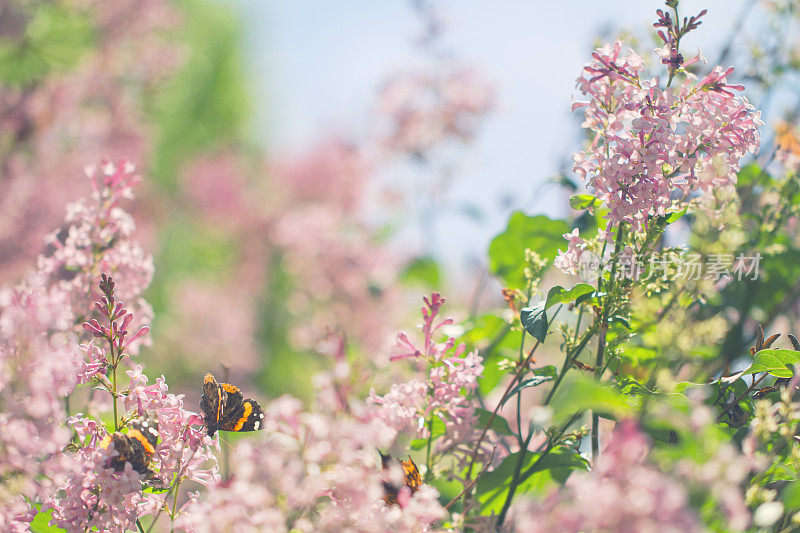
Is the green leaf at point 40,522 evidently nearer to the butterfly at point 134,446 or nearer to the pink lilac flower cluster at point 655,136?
the butterfly at point 134,446

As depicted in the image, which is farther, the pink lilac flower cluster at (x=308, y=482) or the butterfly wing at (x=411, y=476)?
the butterfly wing at (x=411, y=476)

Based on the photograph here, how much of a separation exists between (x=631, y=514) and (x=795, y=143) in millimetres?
782

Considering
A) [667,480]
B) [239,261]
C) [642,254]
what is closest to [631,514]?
[667,480]

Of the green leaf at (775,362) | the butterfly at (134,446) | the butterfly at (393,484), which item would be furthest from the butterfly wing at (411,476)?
the green leaf at (775,362)

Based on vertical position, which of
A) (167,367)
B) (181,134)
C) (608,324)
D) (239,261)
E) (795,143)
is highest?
(181,134)

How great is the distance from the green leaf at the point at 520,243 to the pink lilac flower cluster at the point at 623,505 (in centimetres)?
42

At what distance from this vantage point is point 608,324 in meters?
0.59

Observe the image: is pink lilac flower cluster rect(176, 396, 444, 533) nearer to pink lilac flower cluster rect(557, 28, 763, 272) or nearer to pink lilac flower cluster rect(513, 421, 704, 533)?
pink lilac flower cluster rect(513, 421, 704, 533)

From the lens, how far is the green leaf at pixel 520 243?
76cm

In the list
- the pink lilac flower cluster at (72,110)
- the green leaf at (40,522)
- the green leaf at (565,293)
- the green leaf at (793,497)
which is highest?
the pink lilac flower cluster at (72,110)

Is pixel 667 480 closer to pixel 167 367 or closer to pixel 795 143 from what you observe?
pixel 795 143

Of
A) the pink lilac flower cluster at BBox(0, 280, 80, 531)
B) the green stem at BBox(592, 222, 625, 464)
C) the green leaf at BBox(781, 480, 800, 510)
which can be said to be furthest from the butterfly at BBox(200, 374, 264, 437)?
the green leaf at BBox(781, 480, 800, 510)

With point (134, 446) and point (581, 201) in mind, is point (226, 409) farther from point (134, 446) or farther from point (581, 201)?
point (581, 201)

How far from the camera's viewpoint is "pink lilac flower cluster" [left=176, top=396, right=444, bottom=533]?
39 centimetres
